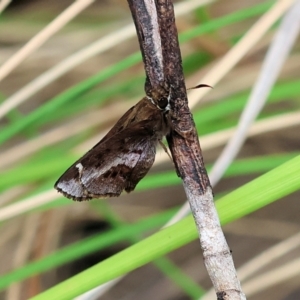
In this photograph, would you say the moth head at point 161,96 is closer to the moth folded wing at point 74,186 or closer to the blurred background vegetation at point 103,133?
the moth folded wing at point 74,186

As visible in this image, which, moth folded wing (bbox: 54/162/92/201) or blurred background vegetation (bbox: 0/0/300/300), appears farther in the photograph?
blurred background vegetation (bbox: 0/0/300/300)

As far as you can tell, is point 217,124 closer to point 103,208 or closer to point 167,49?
point 103,208

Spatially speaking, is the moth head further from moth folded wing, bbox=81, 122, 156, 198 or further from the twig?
the twig

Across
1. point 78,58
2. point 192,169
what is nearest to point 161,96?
point 192,169

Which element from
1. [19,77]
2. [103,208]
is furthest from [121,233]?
[19,77]

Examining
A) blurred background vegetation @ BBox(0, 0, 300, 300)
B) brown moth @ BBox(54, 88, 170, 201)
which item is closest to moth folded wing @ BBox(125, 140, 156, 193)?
brown moth @ BBox(54, 88, 170, 201)

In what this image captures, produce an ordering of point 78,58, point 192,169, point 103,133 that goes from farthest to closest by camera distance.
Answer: point 103,133 → point 78,58 → point 192,169

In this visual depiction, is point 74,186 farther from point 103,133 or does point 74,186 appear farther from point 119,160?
point 103,133

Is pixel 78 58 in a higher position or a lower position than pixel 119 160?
higher
